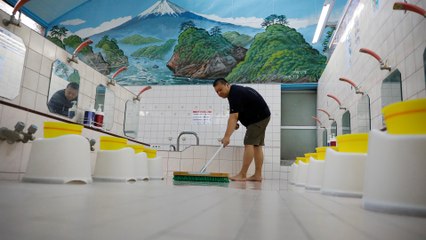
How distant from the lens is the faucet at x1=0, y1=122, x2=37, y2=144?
5.32 feet

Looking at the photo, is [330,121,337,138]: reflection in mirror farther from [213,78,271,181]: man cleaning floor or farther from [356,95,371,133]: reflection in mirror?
[213,78,271,181]: man cleaning floor

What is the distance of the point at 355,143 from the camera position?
1480 mm

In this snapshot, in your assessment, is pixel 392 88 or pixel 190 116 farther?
pixel 190 116

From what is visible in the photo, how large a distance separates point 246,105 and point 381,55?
149 centimetres

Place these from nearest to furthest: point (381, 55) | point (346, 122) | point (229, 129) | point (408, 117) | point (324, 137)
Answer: point (408, 117), point (381, 55), point (229, 129), point (346, 122), point (324, 137)

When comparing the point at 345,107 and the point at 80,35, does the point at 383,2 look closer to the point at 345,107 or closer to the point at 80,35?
the point at 345,107

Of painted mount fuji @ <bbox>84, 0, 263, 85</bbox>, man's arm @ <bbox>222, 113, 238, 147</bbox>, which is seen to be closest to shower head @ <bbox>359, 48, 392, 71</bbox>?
man's arm @ <bbox>222, 113, 238, 147</bbox>

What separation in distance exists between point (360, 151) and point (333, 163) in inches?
6.1

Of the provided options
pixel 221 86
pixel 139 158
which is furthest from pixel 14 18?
pixel 221 86

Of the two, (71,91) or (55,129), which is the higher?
(71,91)

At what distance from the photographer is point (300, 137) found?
645 cm

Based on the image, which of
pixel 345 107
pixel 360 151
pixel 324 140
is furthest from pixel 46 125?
pixel 324 140

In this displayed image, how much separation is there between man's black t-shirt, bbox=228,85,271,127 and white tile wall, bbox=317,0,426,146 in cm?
118

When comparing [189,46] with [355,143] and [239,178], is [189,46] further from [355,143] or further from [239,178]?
[355,143]
